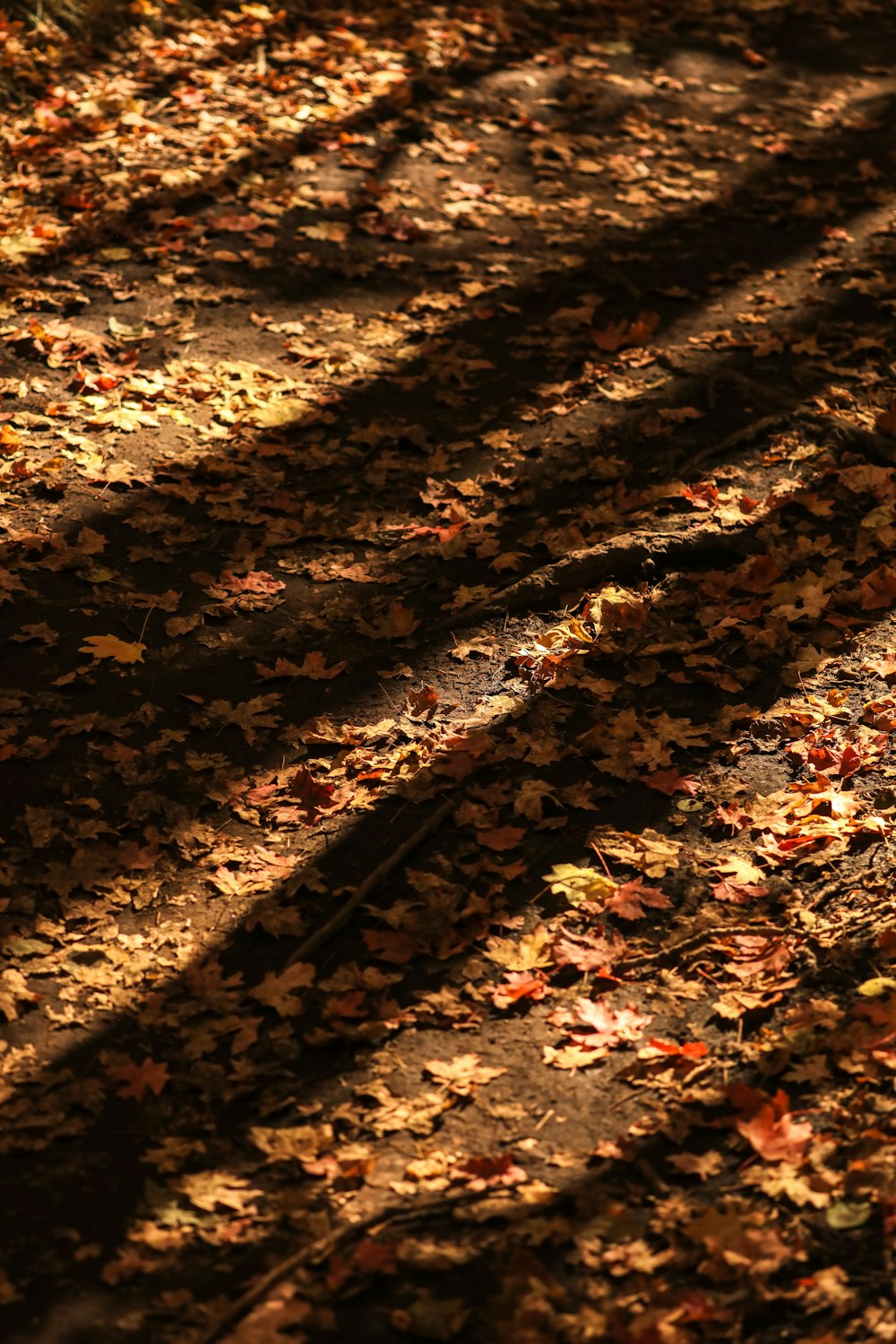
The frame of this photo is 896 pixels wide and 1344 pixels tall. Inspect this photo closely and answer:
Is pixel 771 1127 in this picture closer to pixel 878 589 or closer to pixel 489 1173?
pixel 489 1173

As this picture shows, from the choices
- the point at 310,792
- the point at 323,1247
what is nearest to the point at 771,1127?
the point at 323,1247

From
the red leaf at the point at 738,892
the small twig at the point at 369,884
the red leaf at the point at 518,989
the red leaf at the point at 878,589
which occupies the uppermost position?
the red leaf at the point at 878,589

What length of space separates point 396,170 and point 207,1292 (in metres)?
7.87

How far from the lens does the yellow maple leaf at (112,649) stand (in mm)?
5082

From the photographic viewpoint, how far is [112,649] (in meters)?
5.11

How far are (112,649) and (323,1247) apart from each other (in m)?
2.82

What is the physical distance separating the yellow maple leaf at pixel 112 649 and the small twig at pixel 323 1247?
2.72 meters

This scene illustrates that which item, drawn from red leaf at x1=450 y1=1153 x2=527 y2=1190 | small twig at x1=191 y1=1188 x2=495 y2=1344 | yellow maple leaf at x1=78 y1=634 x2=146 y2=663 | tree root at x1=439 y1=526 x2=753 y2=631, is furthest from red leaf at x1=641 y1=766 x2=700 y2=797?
yellow maple leaf at x1=78 y1=634 x2=146 y2=663

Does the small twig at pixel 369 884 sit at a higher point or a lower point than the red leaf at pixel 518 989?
higher

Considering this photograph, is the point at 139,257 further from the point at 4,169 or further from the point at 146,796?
the point at 146,796

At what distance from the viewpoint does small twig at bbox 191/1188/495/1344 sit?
2967 millimetres

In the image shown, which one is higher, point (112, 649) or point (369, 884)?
point (112, 649)

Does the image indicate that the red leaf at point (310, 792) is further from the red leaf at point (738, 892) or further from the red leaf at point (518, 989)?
the red leaf at point (738, 892)

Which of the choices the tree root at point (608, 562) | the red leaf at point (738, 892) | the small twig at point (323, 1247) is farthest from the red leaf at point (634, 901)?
the tree root at point (608, 562)
